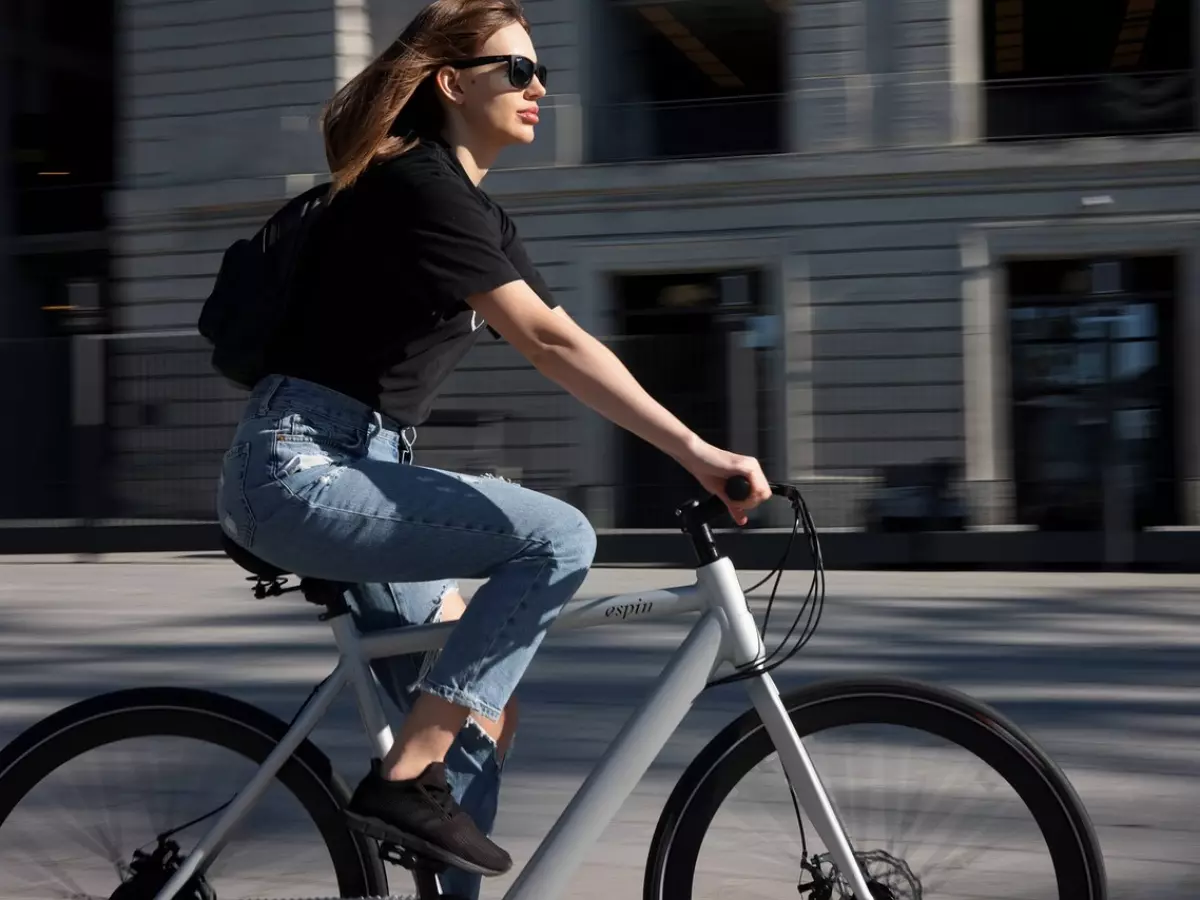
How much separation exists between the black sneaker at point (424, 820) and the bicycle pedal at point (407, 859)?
20 millimetres

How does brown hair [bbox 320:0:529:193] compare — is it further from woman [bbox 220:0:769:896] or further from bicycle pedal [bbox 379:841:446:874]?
bicycle pedal [bbox 379:841:446:874]

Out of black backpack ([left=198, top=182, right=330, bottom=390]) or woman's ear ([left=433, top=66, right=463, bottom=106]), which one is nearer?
black backpack ([left=198, top=182, right=330, bottom=390])

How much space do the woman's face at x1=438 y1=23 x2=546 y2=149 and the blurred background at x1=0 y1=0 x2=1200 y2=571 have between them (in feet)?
34.2

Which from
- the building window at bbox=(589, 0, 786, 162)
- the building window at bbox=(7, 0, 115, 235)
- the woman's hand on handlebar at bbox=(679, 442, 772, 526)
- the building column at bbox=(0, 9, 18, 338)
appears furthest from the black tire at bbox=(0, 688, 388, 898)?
the building column at bbox=(0, 9, 18, 338)

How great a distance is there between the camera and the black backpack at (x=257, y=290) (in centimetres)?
254

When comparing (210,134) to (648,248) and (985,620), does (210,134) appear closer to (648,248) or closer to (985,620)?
(648,248)

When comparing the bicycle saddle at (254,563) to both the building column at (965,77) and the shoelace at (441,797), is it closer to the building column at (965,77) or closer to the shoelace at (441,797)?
the shoelace at (441,797)

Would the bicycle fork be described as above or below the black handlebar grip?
below

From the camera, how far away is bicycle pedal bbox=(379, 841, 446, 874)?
2570mm

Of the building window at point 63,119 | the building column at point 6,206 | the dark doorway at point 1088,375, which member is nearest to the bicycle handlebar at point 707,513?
the dark doorway at point 1088,375

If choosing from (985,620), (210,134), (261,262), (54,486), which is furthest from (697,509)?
(210,134)

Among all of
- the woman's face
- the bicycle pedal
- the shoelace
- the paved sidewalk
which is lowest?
the paved sidewalk

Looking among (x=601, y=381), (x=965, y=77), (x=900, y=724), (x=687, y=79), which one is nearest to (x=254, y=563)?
(x=601, y=381)

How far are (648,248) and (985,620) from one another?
33.3 ft
